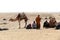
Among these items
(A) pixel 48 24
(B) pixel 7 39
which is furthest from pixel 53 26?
(B) pixel 7 39

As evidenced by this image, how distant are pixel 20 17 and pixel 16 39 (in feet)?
22.9

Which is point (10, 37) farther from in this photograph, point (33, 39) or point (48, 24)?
point (48, 24)

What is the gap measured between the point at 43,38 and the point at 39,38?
24 cm

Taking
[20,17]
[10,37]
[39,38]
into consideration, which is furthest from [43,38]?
[20,17]

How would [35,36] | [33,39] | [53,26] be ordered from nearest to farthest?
1. [33,39]
2. [35,36]
3. [53,26]

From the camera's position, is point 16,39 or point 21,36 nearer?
point 16,39

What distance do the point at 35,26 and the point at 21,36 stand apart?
4975 millimetres

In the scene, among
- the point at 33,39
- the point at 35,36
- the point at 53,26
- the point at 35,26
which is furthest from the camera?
the point at 53,26

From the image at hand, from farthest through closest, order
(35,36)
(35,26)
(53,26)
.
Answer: (53,26) < (35,26) < (35,36)

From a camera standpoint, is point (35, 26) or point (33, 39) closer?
point (33, 39)

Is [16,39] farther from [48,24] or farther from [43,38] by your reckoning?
[48,24]

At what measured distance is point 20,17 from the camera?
21.0m

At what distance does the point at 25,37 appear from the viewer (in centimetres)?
1465

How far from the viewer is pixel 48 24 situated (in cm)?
2127
